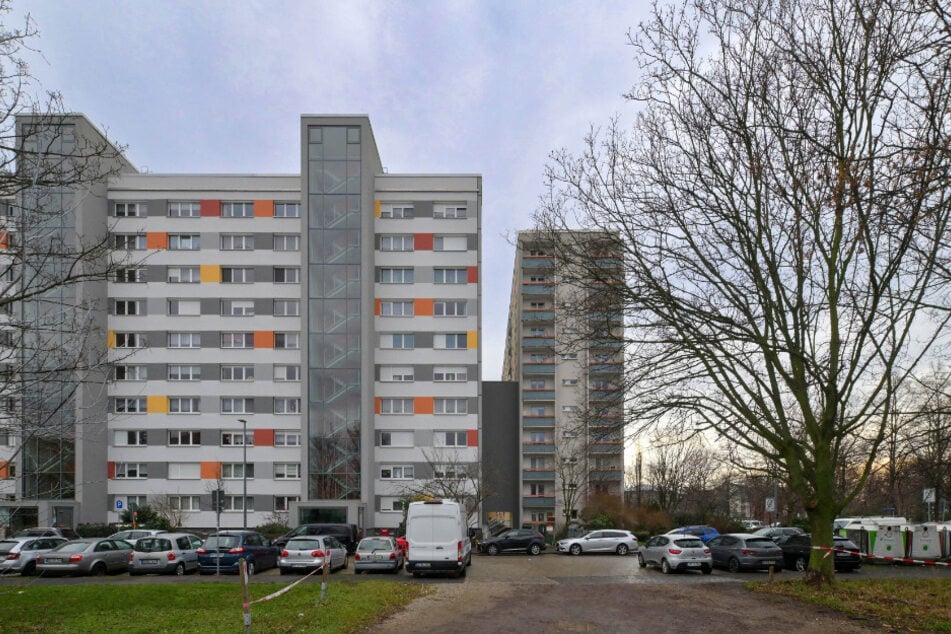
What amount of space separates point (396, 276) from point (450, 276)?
3996 mm

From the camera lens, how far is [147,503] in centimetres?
5528

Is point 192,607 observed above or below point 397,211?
below

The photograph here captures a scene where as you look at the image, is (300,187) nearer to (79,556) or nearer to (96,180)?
(79,556)

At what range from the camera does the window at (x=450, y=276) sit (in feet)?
192

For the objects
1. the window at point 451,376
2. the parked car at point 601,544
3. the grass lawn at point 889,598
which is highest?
the window at point 451,376

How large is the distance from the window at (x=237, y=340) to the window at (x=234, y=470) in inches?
331

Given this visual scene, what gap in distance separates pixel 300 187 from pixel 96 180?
47.1 meters

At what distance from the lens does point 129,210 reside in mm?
57438

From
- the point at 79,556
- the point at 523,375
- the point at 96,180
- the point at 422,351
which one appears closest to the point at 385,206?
the point at 422,351

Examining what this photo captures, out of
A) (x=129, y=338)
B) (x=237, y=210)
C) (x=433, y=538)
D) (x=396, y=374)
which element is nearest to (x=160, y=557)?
(x=433, y=538)

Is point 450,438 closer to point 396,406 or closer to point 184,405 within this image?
point 396,406

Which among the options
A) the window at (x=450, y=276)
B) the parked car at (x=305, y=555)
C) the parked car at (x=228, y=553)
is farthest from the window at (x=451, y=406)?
the parked car at (x=305, y=555)

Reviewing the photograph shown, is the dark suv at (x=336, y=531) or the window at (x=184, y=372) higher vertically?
the window at (x=184, y=372)

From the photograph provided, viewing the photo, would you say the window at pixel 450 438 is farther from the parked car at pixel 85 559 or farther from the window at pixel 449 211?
the parked car at pixel 85 559
